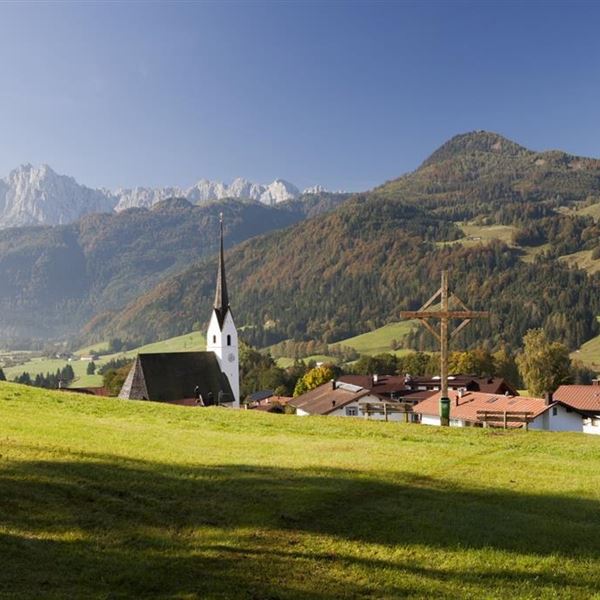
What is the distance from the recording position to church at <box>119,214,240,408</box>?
7531cm

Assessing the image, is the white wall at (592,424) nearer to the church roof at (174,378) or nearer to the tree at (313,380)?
the church roof at (174,378)

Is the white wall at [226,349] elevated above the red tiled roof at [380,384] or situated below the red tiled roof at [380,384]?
above

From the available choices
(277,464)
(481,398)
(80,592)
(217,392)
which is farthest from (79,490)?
(481,398)

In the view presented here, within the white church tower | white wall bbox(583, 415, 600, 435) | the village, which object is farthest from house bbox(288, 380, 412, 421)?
white wall bbox(583, 415, 600, 435)

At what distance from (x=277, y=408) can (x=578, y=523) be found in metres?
99.7

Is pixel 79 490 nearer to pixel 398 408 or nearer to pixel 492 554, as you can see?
pixel 492 554

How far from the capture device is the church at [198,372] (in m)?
75.3

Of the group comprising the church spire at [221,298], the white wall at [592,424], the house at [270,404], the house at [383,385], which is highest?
the church spire at [221,298]

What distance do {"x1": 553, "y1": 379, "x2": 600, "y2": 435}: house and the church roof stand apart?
43.4 meters

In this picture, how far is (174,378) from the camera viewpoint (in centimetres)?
7800

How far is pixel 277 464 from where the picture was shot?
22.3 m

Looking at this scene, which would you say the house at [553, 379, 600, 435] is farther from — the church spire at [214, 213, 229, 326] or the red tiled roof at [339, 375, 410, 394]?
the church spire at [214, 213, 229, 326]

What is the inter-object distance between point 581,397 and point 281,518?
278 ft

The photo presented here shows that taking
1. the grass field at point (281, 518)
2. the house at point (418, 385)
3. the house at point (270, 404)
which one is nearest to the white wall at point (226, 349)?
the house at point (270, 404)
